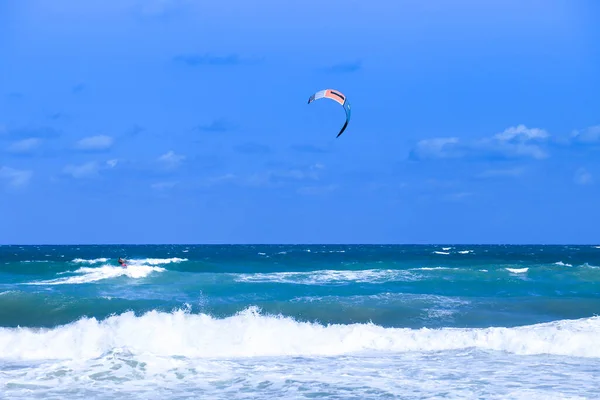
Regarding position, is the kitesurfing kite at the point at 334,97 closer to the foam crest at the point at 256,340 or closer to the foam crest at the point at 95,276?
the foam crest at the point at 256,340

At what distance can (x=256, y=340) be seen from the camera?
40.4ft

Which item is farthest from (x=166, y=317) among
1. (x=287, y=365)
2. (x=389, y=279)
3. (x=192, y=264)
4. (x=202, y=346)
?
(x=192, y=264)

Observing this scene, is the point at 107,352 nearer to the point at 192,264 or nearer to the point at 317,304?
the point at 317,304

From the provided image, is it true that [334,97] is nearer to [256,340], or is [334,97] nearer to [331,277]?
[256,340]

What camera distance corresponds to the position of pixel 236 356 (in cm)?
1166

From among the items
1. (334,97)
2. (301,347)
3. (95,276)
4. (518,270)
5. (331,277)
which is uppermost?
(334,97)

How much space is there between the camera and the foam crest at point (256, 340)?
1170cm

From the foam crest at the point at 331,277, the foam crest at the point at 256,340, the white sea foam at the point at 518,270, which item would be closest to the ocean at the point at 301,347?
the foam crest at the point at 256,340

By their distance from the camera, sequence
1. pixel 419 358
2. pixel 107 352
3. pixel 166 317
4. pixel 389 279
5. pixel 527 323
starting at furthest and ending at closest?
pixel 389 279 → pixel 527 323 → pixel 166 317 → pixel 419 358 → pixel 107 352

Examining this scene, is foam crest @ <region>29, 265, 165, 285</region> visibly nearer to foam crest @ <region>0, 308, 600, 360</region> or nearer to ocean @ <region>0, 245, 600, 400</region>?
ocean @ <region>0, 245, 600, 400</region>

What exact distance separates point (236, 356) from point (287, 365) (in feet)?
4.42

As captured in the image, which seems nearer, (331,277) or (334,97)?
(334,97)

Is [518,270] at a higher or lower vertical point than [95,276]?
higher

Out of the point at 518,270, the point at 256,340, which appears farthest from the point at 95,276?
the point at 518,270
